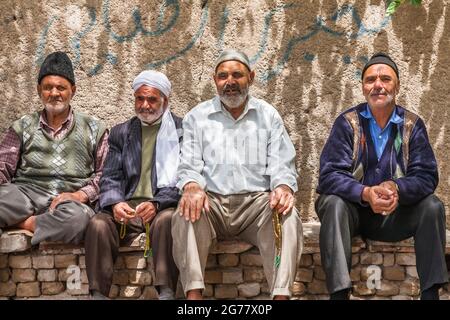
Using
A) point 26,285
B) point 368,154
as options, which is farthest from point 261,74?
point 26,285

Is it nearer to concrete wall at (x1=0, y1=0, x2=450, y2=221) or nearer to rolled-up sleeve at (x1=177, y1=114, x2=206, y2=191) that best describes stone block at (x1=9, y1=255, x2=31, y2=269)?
rolled-up sleeve at (x1=177, y1=114, x2=206, y2=191)

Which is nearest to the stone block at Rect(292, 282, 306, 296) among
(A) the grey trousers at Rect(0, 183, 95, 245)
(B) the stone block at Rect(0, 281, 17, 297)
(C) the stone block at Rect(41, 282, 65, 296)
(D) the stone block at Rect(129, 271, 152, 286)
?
(D) the stone block at Rect(129, 271, 152, 286)

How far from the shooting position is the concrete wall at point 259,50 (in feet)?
19.5

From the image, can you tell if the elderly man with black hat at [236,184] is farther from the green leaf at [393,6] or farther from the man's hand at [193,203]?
the green leaf at [393,6]

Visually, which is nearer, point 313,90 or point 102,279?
point 102,279

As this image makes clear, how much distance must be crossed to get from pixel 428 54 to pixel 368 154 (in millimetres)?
1246

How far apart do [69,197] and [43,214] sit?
0.21 m

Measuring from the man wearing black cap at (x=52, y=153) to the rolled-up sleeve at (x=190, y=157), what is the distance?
663mm

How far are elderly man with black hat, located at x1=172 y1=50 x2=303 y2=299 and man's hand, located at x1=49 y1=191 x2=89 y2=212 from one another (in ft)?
2.35

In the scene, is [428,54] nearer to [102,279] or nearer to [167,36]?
[167,36]

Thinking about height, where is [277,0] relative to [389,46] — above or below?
above

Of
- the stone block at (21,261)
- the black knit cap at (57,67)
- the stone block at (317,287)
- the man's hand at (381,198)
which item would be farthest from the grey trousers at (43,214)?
the man's hand at (381,198)

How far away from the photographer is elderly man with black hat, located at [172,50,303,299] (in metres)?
4.77

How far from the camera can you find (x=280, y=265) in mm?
4715
